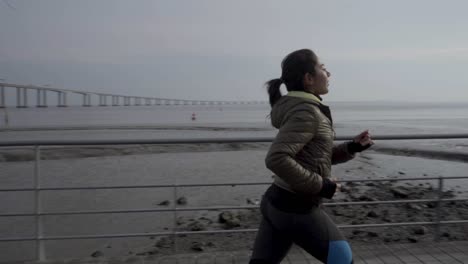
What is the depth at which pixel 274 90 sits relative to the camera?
2.42m

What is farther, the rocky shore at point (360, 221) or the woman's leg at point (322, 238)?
the rocky shore at point (360, 221)

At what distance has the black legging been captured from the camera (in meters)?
2.25

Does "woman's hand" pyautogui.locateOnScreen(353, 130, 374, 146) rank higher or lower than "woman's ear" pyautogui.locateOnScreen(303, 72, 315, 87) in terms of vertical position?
lower

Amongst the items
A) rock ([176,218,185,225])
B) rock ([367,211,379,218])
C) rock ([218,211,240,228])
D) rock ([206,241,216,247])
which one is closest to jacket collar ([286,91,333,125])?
rock ([206,241,216,247])

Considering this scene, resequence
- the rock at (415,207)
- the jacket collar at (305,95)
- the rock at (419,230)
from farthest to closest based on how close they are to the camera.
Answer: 1. the rock at (415,207)
2. the rock at (419,230)
3. the jacket collar at (305,95)

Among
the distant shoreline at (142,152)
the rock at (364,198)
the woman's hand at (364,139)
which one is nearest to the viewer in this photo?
the woman's hand at (364,139)

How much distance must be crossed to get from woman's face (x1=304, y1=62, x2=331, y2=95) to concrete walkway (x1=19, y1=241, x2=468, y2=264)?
2363 millimetres

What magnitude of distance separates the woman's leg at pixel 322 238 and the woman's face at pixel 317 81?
2.09 ft

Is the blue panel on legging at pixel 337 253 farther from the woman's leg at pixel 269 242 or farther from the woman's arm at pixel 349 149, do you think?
the woman's arm at pixel 349 149

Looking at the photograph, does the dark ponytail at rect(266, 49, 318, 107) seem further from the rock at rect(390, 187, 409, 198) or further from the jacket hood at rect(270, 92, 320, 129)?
the rock at rect(390, 187, 409, 198)

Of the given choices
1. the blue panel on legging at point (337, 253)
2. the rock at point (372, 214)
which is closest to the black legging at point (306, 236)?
the blue panel on legging at point (337, 253)

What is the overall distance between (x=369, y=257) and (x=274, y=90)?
8.42 ft

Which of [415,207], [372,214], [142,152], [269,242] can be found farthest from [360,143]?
[142,152]

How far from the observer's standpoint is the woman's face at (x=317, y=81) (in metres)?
2.28
